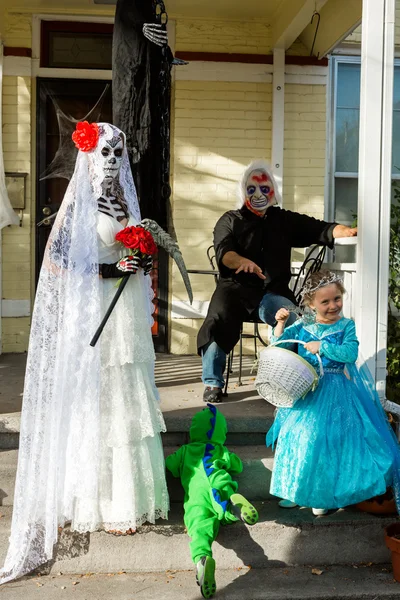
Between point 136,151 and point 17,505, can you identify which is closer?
point 17,505

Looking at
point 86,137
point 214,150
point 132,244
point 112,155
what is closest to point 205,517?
point 132,244

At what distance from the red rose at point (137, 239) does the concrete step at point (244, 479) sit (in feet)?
4.17

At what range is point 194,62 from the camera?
7066 mm

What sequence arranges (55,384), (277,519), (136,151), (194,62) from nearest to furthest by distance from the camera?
(55,384), (277,519), (136,151), (194,62)

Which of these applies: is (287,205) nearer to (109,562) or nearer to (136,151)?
(136,151)

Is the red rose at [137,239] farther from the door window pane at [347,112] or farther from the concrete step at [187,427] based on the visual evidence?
the door window pane at [347,112]

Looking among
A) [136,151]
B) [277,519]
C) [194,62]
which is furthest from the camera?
[194,62]

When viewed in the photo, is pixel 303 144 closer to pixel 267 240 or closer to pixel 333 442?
pixel 267 240

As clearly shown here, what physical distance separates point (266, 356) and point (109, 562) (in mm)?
1284

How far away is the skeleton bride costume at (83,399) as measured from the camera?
3.77 meters

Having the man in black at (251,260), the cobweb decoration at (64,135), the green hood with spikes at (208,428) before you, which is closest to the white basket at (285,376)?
the green hood with spikes at (208,428)

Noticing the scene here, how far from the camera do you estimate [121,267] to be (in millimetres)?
3844

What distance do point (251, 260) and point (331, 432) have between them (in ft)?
5.29

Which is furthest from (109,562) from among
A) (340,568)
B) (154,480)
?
(340,568)
